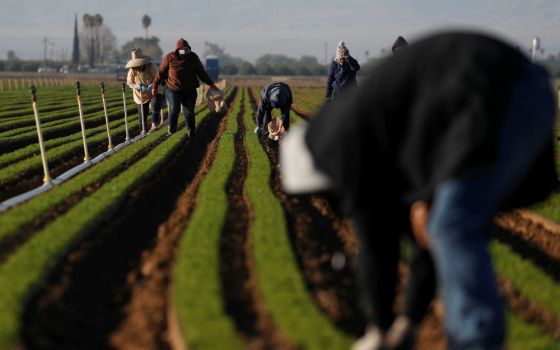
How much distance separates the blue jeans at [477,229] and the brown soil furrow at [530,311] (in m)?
1.11

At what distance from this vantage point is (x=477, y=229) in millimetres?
2729

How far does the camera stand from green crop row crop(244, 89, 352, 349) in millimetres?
3478

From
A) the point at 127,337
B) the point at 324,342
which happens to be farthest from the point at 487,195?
the point at 127,337

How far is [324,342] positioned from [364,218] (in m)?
0.78

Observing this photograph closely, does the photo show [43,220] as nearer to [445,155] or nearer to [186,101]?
[445,155]

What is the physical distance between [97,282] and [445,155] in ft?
10.3

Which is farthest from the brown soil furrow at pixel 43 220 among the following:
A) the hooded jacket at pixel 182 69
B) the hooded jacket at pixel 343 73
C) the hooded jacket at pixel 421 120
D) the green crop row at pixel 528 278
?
the hooded jacket at pixel 343 73

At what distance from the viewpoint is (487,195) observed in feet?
8.86

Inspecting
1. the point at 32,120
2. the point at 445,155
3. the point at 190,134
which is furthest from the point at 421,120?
the point at 32,120

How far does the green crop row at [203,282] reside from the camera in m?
3.48

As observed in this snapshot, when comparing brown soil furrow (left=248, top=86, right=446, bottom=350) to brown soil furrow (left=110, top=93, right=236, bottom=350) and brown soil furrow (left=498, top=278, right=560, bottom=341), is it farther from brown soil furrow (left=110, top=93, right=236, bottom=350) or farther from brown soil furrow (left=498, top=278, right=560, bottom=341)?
brown soil furrow (left=110, top=93, right=236, bottom=350)

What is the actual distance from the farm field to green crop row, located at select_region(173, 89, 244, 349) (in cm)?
1

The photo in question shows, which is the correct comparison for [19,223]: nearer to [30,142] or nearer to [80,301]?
[80,301]

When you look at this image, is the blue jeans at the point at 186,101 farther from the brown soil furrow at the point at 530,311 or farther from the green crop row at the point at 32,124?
the brown soil furrow at the point at 530,311
